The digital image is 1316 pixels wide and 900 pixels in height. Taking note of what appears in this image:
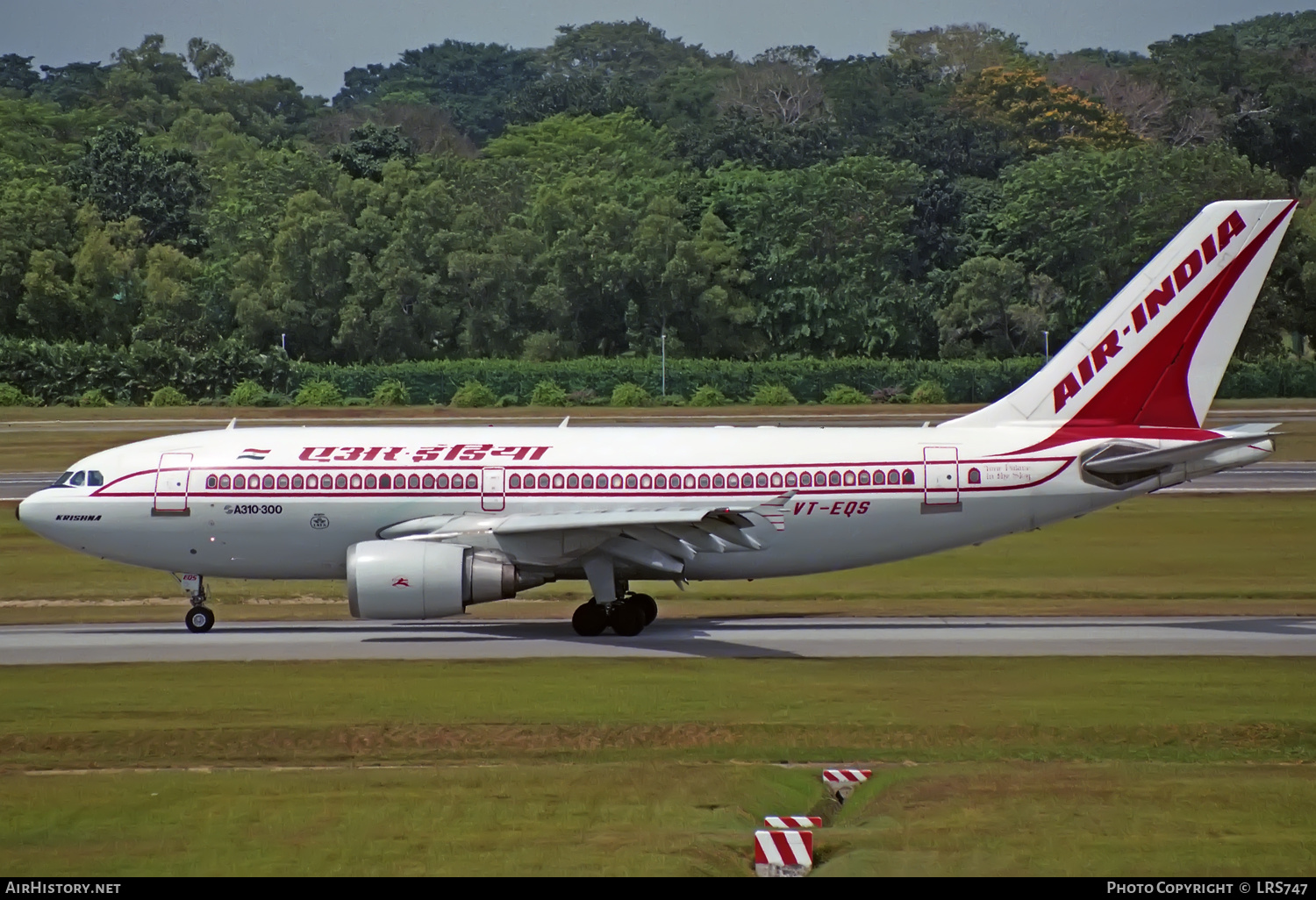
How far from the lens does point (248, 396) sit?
96625mm

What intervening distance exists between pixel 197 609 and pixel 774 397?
6440 centimetres

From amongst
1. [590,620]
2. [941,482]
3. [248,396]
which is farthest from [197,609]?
[248,396]

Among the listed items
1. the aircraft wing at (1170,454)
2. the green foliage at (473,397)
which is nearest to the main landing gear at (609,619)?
the aircraft wing at (1170,454)

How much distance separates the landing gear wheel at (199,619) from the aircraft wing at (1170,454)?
62.3 feet

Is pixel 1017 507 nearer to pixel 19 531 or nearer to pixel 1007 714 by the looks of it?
pixel 1007 714

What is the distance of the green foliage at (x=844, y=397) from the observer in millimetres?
98188

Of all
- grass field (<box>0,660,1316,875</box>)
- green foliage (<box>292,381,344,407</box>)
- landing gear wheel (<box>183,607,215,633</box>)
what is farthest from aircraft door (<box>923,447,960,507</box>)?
green foliage (<box>292,381,344,407</box>)

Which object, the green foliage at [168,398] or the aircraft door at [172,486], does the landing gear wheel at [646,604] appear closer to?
the aircraft door at [172,486]

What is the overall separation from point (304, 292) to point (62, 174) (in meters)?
36.1

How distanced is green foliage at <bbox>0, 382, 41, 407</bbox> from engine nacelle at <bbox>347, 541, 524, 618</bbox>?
7249cm

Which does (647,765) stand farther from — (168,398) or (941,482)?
(168,398)

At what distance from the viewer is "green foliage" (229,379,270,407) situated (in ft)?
317

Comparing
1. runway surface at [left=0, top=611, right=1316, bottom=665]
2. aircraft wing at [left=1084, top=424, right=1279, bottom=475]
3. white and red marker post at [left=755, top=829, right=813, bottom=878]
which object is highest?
aircraft wing at [left=1084, top=424, right=1279, bottom=475]

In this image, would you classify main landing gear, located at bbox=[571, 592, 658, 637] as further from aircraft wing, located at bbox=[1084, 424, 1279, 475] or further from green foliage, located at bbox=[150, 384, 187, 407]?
green foliage, located at bbox=[150, 384, 187, 407]
